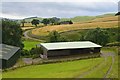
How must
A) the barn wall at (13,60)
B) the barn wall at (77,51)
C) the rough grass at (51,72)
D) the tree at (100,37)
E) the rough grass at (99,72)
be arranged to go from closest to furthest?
the rough grass at (99,72)
the rough grass at (51,72)
the barn wall at (13,60)
the barn wall at (77,51)
the tree at (100,37)

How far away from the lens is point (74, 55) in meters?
74.7

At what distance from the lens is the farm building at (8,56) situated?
211 ft

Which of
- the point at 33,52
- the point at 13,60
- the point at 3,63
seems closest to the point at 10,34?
the point at 33,52

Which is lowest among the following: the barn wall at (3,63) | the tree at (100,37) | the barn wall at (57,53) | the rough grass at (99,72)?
the barn wall at (3,63)

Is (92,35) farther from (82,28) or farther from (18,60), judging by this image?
(82,28)

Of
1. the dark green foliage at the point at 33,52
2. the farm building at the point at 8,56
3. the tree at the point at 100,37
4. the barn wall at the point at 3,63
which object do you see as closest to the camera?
the barn wall at the point at 3,63

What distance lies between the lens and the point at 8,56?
6819 centimetres

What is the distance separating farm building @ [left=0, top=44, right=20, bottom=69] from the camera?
6425 centimetres

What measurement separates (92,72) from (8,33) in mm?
46724

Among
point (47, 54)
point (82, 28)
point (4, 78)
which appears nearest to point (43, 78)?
point (4, 78)

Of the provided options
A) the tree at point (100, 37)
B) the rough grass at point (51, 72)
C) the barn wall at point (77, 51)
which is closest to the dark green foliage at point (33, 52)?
the barn wall at point (77, 51)

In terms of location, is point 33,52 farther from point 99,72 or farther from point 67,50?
point 99,72

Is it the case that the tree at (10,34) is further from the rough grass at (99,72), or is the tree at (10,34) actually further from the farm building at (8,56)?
the rough grass at (99,72)

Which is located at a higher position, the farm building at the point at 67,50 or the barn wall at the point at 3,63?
the farm building at the point at 67,50
